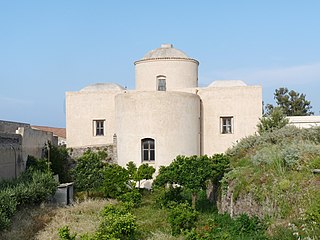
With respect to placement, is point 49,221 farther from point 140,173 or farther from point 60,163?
point 60,163

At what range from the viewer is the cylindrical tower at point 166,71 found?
2820 centimetres

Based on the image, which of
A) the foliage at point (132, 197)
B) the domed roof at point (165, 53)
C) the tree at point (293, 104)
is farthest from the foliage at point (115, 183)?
the tree at point (293, 104)

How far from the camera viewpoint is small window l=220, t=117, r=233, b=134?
89.4 ft

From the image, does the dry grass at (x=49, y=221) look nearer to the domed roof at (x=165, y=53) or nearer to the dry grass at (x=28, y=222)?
the dry grass at (x=28, y=222)

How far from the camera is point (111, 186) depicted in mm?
20938

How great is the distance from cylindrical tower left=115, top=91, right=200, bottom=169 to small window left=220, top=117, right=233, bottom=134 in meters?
2.84

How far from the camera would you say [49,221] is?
15.1 metres

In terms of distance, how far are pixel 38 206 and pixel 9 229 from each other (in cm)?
360

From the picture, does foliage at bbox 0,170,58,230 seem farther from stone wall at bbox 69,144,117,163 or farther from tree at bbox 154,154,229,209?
stone wall at bbox 69,144,117,163

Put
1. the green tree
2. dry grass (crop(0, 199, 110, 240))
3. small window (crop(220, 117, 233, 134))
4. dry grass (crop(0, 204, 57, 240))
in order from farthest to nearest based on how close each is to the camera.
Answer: small window (crop(220, 117, 233, 134)) < the green tree < dry grass (crop(0, 199, 110, 240)) < dry grass (crop(0, 204, 57, 240))

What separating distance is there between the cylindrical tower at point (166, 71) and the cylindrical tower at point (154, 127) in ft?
10.4

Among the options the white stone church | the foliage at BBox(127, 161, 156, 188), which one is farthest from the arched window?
the foliage at BBox(127, 161, 156, 188)

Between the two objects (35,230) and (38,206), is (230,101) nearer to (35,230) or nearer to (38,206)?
(38,206)

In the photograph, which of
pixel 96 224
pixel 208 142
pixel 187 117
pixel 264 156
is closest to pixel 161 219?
pixel 96 224
